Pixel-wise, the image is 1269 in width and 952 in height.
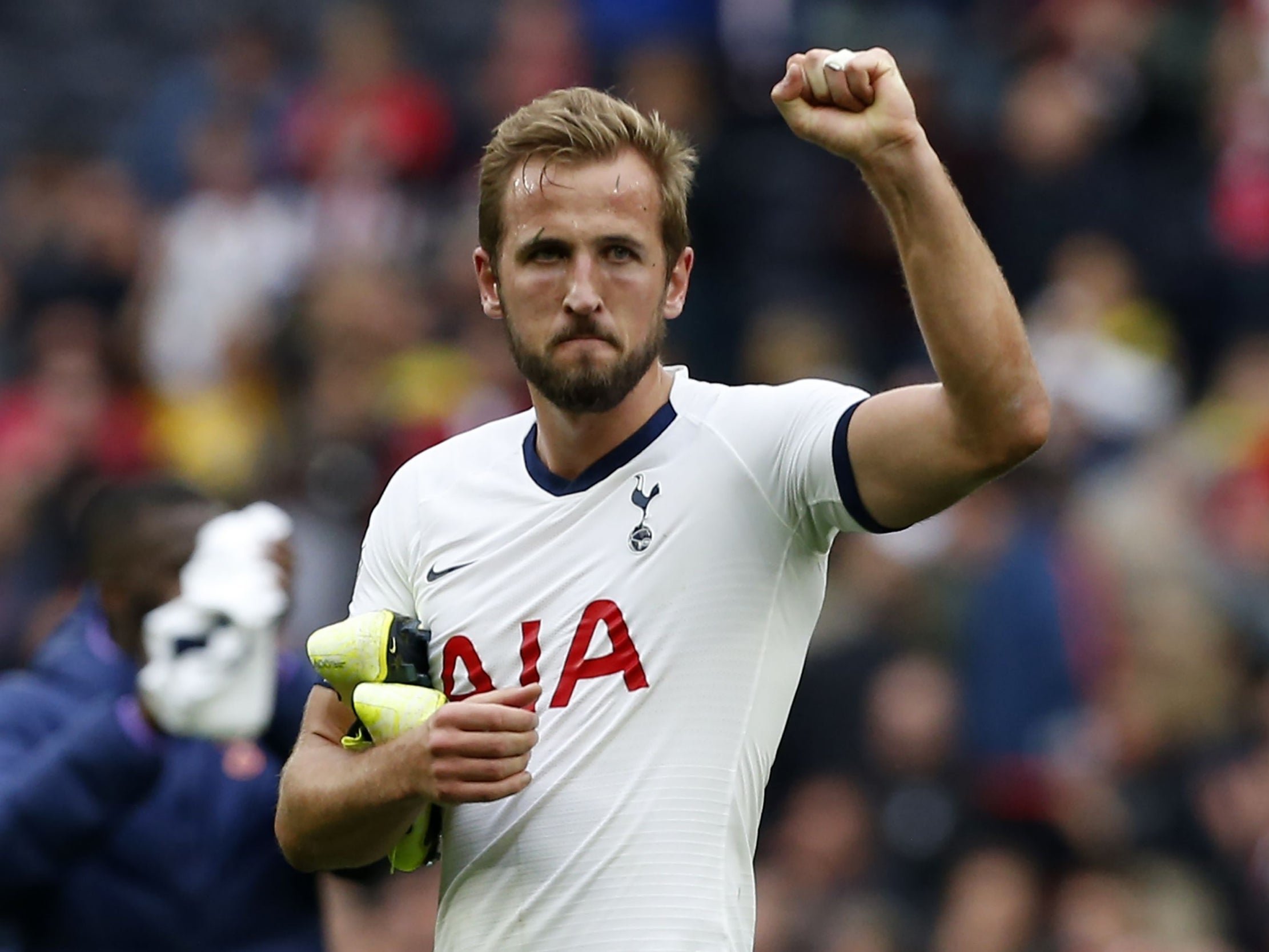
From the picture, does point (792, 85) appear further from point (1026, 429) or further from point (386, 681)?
point (386, 681)

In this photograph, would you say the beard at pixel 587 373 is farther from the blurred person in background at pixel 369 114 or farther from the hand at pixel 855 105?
the blurred person in background at pixel 369 114

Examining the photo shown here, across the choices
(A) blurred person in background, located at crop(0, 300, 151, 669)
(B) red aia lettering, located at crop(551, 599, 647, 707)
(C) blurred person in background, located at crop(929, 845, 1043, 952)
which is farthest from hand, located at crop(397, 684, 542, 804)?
(A) blurred person in background, located at crop(0, 300, 151, 669)

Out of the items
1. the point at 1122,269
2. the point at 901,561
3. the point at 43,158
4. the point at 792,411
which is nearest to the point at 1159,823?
the point at 901,561

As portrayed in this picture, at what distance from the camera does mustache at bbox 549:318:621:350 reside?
11.5 ft

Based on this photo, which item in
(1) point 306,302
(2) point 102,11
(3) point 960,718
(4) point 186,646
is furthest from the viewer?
(2) point 102,11

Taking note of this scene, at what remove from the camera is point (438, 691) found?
357 cm

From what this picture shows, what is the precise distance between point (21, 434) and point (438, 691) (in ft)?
22.9

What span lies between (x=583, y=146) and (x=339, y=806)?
1154mm

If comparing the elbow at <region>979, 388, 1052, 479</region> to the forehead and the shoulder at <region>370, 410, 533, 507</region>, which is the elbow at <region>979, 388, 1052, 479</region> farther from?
the shoulder at <region>370, 410, 533, 507</region>

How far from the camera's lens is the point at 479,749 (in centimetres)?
322

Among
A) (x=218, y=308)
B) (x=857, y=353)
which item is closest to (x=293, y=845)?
(x=857, y=353)

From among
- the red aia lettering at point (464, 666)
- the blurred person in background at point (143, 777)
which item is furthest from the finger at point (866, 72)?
the blurred person in background at point (143, 777)

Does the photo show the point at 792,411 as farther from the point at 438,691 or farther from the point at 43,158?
the point at 43,158

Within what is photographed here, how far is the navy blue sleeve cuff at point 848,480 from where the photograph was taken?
3.30m
